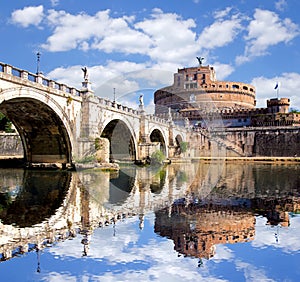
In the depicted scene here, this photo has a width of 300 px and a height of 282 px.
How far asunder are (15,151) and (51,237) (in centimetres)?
4340

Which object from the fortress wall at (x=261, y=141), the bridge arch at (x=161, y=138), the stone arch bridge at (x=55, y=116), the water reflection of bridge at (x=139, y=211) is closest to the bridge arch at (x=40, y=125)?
the stone arch bridge at (x=55, y=116)

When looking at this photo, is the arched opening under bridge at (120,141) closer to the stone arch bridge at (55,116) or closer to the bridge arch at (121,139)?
the bridge arch at (121,139)

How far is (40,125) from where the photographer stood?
29.4m

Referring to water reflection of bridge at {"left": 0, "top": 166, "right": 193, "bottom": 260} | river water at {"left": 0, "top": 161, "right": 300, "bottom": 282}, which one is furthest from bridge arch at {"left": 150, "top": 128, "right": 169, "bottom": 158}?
river water at {"left": 0, "top": 161, "right": 300, "bottom": 282}

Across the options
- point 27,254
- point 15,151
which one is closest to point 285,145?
point 15,151

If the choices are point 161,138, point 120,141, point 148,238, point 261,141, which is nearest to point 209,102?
point 261,141

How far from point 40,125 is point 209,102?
61839 millimetres

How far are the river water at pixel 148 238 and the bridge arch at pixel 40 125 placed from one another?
10584 mm

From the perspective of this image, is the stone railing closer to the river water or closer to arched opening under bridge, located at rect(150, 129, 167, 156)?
the river water

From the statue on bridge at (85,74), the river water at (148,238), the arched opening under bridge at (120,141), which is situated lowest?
the river water at (148,238)

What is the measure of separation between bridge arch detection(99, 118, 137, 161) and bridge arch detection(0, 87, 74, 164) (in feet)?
28.4

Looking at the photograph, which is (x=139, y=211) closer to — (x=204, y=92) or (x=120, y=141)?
(x=120, y=141)

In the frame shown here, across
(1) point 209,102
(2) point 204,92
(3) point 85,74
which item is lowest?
(3) point 85,74

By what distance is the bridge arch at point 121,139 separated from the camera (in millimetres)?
39134
